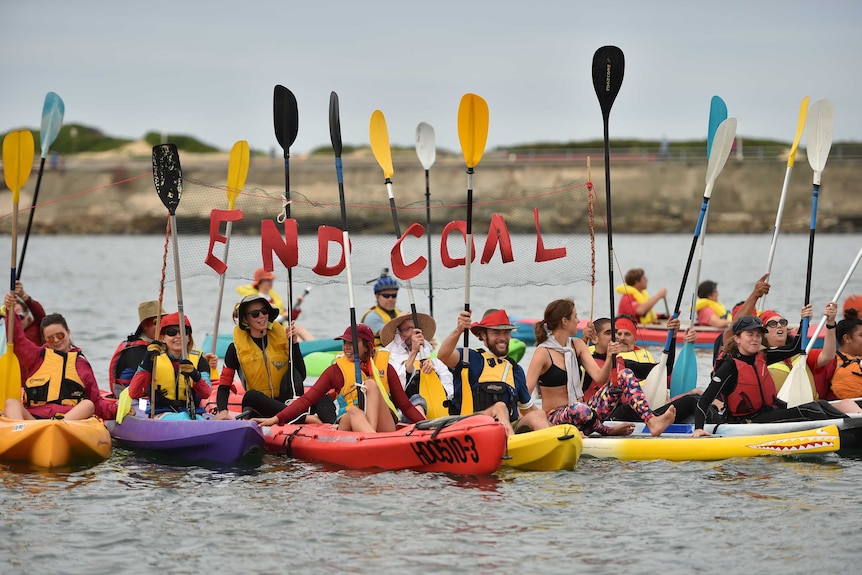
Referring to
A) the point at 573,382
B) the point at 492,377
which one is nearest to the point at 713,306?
the point at 573,382

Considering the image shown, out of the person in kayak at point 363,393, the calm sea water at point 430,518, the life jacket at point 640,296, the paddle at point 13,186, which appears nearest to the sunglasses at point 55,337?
the paddle at point 13,186

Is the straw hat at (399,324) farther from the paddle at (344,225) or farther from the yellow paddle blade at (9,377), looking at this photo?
the yellow paddle blade at (9,377)

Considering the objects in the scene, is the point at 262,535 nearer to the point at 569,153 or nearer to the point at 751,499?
the point at 751,499

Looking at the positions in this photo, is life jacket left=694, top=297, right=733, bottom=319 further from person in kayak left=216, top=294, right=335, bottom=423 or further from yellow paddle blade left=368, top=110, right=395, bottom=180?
person in kayak left=216, top=294, right=335, bottom=423

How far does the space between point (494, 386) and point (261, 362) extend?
7.02 feet

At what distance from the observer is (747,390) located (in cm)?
1012

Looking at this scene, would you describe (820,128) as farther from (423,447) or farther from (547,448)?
(423,447)

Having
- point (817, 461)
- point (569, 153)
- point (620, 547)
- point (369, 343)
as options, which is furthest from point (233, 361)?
point (569, 153)

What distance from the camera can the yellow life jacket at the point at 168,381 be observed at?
404 inches

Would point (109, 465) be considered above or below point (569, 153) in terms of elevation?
below

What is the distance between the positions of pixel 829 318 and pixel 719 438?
5.59 ft

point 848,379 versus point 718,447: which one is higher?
point 848,379

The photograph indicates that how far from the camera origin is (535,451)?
9.17 m

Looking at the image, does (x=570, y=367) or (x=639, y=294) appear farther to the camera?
(x=639, y=294)
